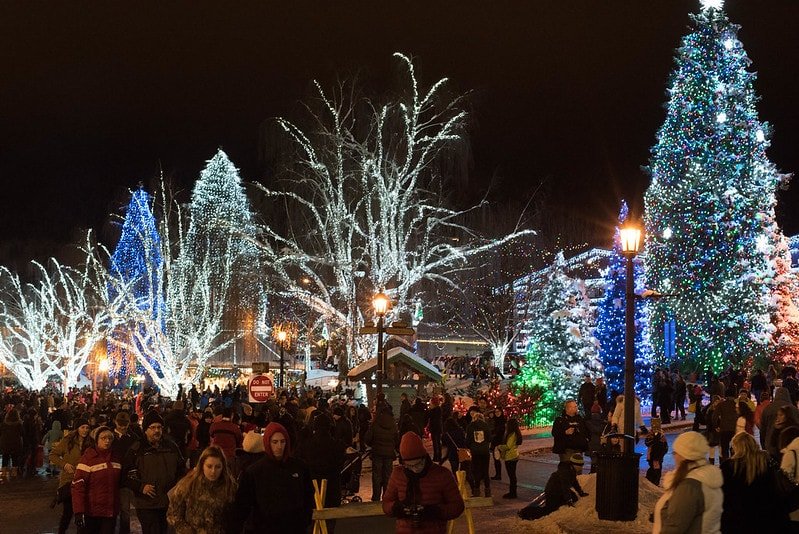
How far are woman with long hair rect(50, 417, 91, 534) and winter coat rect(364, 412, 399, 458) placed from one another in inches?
187

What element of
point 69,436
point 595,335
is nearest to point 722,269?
point 595,335

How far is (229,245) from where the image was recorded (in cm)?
4197

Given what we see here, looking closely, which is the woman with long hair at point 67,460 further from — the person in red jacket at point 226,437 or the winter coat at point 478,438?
the winter coat at point 478,438

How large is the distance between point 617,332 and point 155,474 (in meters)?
26.4

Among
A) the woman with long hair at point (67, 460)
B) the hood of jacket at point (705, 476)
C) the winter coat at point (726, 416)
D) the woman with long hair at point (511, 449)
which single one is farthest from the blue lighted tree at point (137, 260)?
the hood of jacket at point (705, 476)

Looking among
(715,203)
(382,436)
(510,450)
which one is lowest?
(510,450)

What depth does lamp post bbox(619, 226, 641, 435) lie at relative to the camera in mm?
13289

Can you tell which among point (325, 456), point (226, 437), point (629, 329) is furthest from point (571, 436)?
point (226, 437)

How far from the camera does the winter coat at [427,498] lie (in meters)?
6.42

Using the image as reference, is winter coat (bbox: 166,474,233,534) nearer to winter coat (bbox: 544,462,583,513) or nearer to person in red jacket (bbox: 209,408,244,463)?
person in red jacket (bbox: 209,408,244,463)

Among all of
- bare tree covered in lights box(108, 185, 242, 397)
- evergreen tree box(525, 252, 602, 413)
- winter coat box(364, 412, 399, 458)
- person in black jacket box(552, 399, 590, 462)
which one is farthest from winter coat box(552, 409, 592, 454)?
bare tree covered in lights box(108, 185, 242, 397)

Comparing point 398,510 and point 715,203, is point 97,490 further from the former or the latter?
point 715,203

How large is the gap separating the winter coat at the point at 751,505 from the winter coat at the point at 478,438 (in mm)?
9467

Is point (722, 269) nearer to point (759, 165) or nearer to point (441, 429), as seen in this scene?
point (759, 165)
